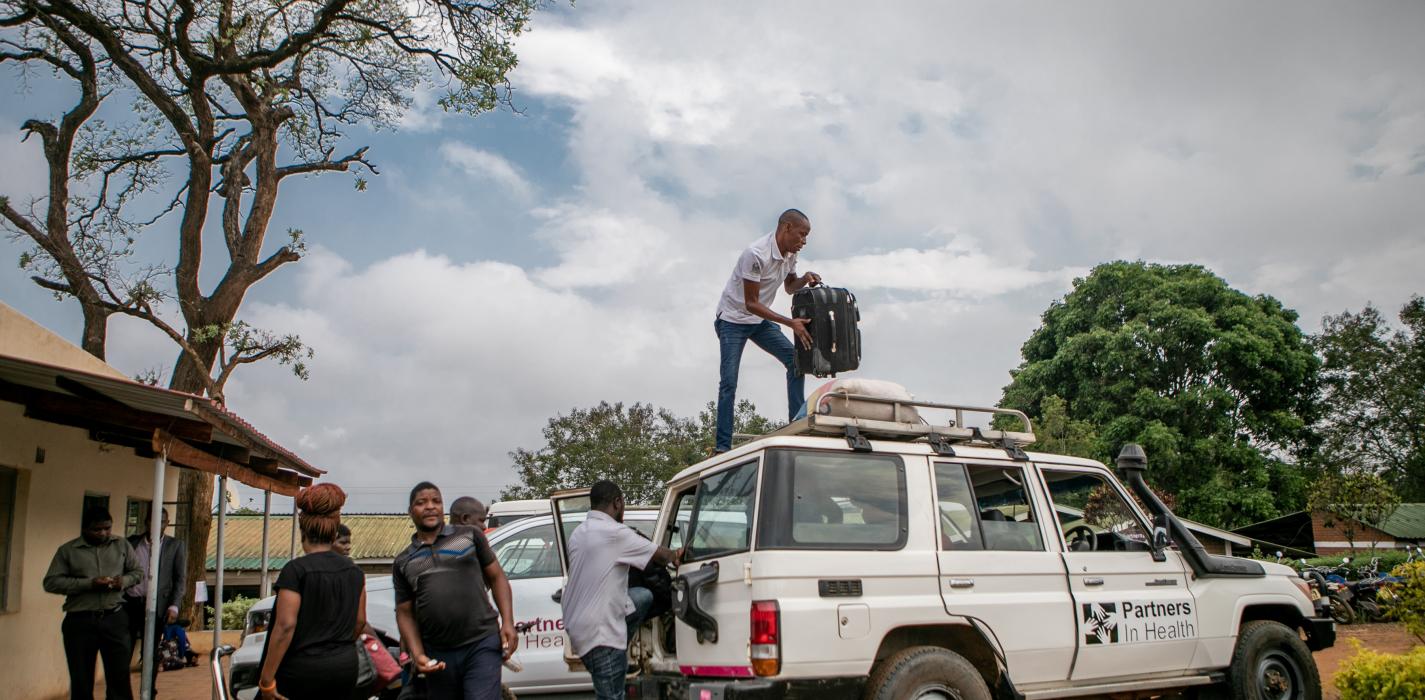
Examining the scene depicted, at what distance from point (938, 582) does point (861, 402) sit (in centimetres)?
113

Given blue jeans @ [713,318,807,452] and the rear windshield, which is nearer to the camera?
the rear windshield

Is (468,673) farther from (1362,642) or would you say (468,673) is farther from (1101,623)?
(1362,642)

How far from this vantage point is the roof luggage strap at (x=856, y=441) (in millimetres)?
5387

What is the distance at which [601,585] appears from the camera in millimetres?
5422

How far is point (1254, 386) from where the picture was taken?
109 feet

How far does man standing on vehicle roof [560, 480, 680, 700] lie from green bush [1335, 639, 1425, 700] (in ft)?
15.2

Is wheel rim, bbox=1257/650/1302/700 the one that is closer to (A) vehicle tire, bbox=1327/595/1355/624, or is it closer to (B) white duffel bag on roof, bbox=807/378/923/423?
(B) white duffel bag on roof, bbox=807/378/923/423

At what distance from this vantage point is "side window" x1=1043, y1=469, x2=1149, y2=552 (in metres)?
6.12

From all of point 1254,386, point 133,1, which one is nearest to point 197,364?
point 133,1

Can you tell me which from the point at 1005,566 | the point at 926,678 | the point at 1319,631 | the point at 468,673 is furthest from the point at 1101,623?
the point at 468,673

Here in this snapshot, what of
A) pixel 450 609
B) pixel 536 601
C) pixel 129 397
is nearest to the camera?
pixel 450 609

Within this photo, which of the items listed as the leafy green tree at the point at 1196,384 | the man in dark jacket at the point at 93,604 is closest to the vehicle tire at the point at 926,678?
the man in dark jacket at the point at 93,604

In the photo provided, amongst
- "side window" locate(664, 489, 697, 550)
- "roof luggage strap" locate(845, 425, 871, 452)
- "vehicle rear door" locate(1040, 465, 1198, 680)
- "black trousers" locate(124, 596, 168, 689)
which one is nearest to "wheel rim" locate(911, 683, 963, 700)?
"vehicle rear door" locate(1040, 465, 1198, 680)

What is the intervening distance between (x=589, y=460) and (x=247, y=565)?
37.6ft
